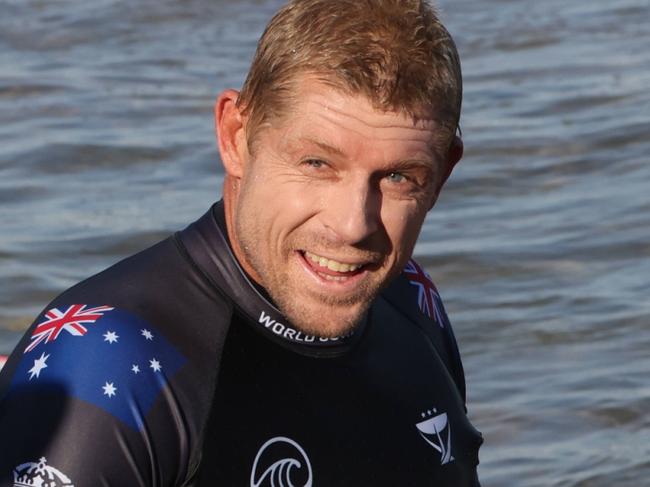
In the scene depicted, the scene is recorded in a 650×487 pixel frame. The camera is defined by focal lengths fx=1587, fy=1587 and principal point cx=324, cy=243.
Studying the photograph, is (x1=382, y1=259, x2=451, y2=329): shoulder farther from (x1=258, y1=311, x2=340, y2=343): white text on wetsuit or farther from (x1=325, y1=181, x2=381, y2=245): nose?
(x1=325, y1=181, x2=381, y2=245): nose

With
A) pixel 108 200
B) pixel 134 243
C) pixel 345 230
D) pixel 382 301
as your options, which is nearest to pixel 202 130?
pixel 108 200

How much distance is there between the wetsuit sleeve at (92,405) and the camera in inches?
105

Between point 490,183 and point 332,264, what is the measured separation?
218 inches

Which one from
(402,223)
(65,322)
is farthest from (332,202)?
(65,322)

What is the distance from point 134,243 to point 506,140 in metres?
2.63

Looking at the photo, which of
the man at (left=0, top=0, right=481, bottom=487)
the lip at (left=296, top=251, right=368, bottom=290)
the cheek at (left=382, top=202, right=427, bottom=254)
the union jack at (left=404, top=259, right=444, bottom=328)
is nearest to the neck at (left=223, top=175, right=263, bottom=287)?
the man at (left=0, top=0, right=481, bottom=487)

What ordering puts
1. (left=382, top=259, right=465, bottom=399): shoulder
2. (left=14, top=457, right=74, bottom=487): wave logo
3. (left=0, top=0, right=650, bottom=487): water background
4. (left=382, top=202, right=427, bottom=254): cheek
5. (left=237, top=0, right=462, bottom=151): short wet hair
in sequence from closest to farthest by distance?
1. (left=14, top=457, right=74, bottom=487): wave logo
2. (left=237, top=0, right=462, bottom=151): short wet hair
3. (left=382, top=202, right=427, bottom=254): cheek
4. (left=382, top=259, right=465, bottom=399): shoulder
5. (left=0, top=0, right=650, bottom=487): water background

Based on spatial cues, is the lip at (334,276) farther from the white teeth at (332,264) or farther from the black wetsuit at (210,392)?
the black wetsuit at (210,392)

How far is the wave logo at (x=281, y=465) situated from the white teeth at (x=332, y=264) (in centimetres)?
33

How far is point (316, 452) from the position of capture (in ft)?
9.87

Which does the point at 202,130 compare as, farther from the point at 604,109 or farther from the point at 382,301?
the point at 382,301

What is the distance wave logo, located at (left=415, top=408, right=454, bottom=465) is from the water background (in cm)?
210

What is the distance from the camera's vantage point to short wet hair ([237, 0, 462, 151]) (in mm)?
2814

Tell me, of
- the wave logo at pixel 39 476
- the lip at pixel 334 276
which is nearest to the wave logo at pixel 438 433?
the lip at pixel 334 276
